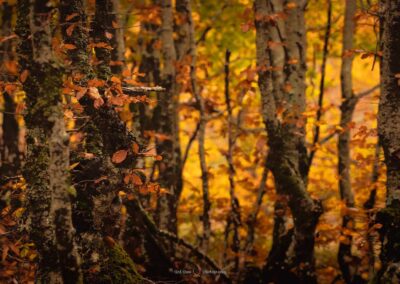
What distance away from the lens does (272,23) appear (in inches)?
242

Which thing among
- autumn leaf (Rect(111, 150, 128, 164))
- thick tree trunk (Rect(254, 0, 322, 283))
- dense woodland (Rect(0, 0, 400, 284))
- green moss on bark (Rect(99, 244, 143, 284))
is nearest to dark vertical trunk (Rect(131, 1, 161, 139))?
dense woodland (Rect(0, 0, 400, 284))

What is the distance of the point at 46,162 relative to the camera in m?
3.94

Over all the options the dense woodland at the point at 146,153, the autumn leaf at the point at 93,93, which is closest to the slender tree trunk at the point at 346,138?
the dense woodland at the point at 146,153

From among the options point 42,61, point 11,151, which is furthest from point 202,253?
point 11,151

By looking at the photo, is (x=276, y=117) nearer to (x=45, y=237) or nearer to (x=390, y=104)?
(x=390, y=104)

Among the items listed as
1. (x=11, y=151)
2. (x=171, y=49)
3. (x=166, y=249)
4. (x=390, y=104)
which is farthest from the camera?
(x=11, y=151)

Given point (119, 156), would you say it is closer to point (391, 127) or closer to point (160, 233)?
point (160, 233)

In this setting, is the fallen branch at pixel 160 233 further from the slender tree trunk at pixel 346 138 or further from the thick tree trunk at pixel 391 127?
the thick tree trunk at pixel 391 127

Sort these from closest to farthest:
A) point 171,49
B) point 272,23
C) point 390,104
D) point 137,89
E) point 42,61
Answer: point 42,61 < point 137,89 < point 390,104 < point 272,23 < point 171,49

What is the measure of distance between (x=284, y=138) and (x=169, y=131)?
7.91 feet

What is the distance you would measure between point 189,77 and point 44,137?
14.2 feet

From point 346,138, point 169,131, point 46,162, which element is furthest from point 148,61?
point 46,162

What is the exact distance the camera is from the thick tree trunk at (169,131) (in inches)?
308

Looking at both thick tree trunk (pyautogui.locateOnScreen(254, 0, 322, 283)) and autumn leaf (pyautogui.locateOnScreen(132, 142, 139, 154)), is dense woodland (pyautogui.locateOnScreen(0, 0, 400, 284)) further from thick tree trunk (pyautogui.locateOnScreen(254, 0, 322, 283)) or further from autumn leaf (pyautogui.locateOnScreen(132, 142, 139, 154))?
autumn leaf (pyautogui.locateOnScreen(132, 142, 139, 154))
